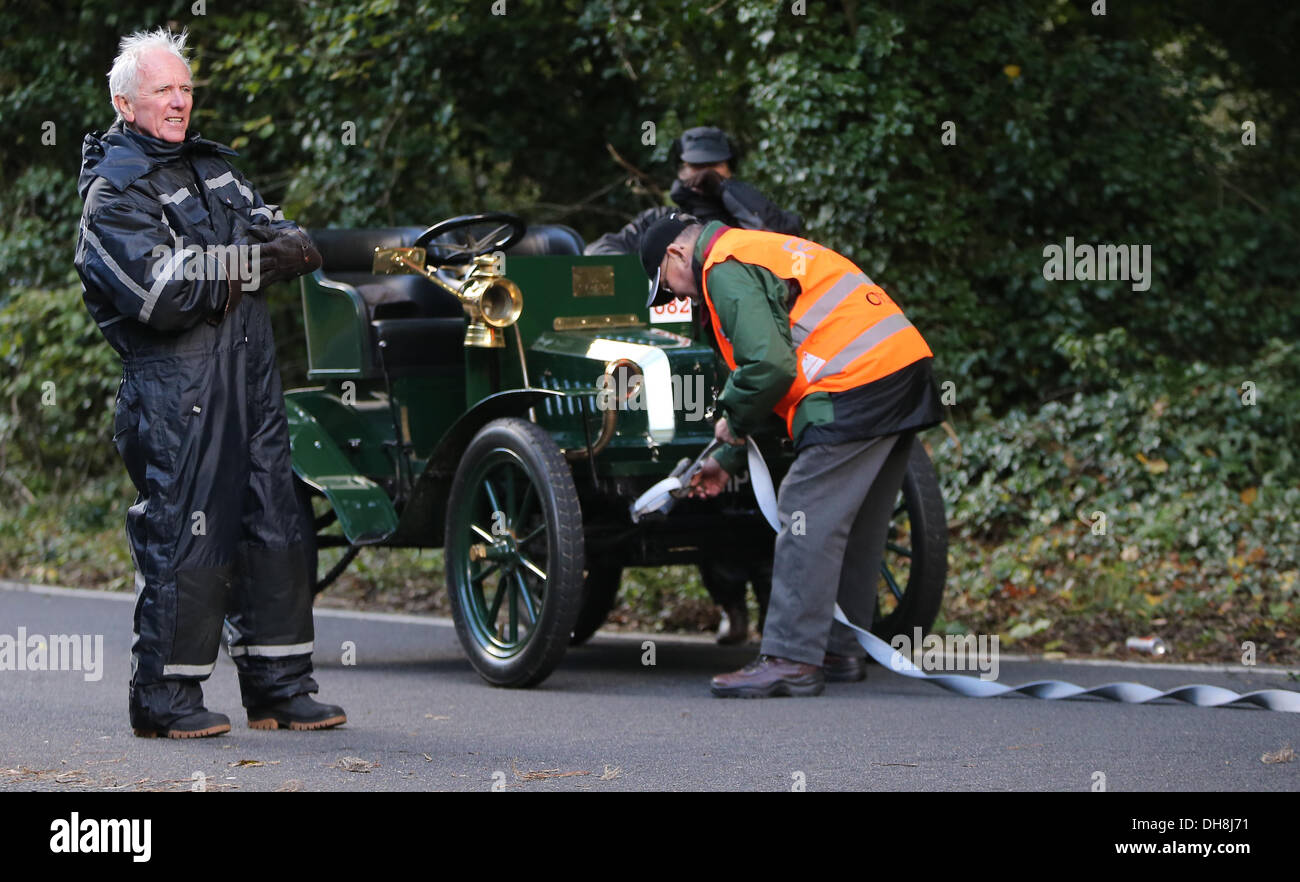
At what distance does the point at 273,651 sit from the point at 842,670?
2.34 meters

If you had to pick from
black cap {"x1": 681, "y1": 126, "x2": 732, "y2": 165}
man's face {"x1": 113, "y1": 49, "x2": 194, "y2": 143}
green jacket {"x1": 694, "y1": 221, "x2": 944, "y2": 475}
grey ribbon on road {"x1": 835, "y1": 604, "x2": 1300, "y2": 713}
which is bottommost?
grey ribbon on road {"x1": 835, "y1": 604, "x2": 1300, "y2": 713}

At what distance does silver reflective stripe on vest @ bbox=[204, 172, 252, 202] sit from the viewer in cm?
578

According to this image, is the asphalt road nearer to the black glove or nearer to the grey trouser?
the grey trouser

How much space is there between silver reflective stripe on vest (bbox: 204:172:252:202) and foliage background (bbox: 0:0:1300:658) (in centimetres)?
432

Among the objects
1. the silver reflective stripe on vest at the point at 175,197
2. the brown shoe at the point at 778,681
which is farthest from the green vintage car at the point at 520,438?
the silver reflective stripe on vest at the point at 175,197

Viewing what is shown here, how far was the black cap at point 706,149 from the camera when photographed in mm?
7668

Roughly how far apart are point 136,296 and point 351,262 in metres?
3.15

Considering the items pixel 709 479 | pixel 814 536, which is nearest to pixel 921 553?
pixel 814 536

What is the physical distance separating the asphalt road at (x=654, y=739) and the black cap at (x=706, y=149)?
7.00 feet

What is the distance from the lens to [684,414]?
23.1 ft

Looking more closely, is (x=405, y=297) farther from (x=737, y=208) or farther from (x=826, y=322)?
(x=826, y=322)

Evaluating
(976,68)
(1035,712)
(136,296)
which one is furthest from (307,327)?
(976,68)

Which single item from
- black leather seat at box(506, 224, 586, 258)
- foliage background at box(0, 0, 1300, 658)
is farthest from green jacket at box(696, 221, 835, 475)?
foliage background at box(0, 0, 1300, 658)

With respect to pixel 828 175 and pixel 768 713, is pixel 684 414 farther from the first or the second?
pixel 828 175
